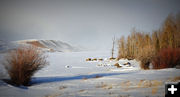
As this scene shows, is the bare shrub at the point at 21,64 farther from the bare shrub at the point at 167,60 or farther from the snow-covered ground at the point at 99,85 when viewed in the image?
the bare shrub at the point at 167,60

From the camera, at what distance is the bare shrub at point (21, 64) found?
561 centimetres

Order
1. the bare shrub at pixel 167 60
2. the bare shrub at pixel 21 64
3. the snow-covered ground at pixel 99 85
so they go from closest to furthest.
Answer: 1. the snow-covered ground at pixel 99 85
2. the bare shrub at pixel 21 64
3. the bare shrub at pixel 167 60

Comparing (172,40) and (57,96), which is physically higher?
(172,40)

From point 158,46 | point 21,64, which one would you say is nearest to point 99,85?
point 21,64

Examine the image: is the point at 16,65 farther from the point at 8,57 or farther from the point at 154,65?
the point at 154,65

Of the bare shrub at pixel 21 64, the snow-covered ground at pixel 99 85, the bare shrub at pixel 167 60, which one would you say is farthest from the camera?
the bare shrub at pixel 167 60

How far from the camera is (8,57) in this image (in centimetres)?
586

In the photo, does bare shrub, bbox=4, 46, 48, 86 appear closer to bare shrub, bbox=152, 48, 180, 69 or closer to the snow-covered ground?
the snow-covered ground

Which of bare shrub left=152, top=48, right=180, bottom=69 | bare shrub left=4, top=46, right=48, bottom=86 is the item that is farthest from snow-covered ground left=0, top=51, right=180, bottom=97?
bare shrub left=152, top=48, right=180, bottom=69

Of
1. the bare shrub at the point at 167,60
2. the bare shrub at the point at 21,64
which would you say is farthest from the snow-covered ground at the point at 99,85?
the bare shrub at the point at 167,60

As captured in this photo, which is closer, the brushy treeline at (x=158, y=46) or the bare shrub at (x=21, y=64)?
the bare shrub at (x=21, y=64)

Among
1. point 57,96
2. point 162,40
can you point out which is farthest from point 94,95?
point 162,40

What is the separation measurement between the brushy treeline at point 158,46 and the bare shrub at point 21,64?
23.2ft

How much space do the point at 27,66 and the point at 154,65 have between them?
25.6ft
